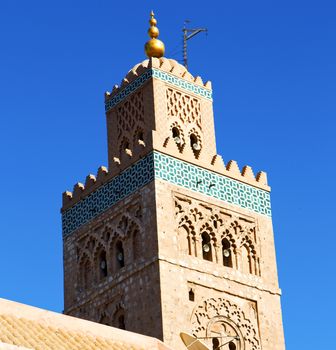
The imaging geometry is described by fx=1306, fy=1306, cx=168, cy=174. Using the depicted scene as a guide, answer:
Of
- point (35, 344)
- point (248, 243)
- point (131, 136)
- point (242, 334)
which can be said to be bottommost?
point (35, 344)

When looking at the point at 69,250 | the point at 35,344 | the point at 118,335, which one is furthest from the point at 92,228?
the point at 35,344

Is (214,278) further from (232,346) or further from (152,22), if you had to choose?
(152,22)

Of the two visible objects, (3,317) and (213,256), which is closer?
(3,317)

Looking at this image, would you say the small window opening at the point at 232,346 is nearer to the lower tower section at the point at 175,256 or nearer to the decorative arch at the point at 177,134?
the lower tower section at the point at 175,256

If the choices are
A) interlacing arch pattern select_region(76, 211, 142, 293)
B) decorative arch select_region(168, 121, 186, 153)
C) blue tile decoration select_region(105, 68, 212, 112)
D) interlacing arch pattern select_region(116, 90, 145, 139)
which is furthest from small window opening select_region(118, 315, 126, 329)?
blue tile decoration select_region(105, 68, 212, 112)

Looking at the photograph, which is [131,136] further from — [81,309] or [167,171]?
[81,309]

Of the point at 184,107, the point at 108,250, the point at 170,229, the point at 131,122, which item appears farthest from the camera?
the point at 184,107

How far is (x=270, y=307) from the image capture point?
24.3 metres

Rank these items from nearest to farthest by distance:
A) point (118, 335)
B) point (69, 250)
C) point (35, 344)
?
1. point (35, 344)
2. point (118, 335)
3. point (69, 250)

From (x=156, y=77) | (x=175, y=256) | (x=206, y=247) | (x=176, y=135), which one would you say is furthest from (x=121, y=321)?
(x=156, y=77)

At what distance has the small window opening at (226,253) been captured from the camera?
24.1 m

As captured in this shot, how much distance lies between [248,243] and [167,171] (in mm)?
2259

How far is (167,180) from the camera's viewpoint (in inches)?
924

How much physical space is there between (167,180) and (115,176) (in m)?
1.26
